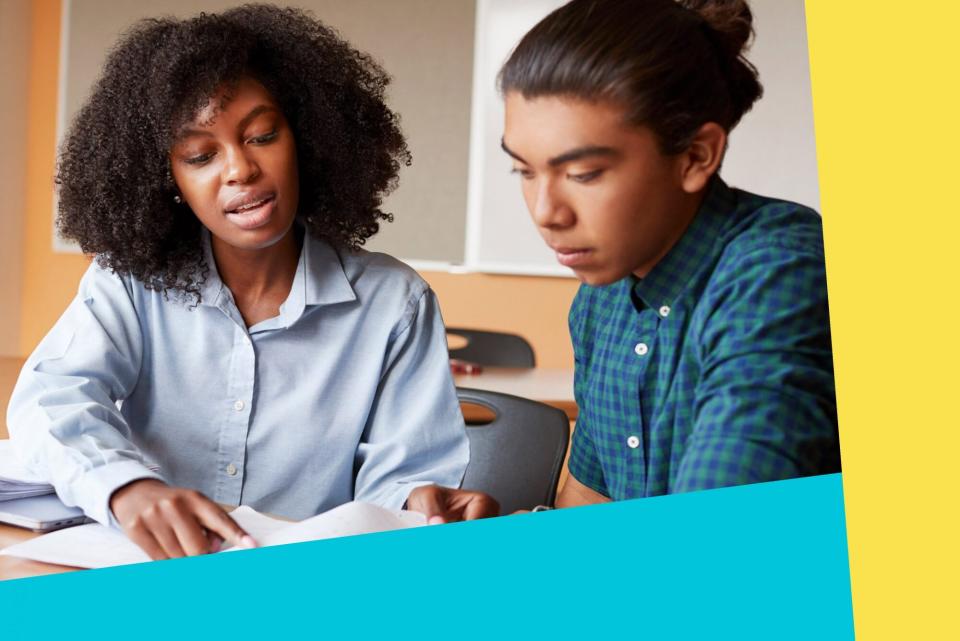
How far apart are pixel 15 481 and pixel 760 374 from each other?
0.54 meters

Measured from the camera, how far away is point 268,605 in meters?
0.71

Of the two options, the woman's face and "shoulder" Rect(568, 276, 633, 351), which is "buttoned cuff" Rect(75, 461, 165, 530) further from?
"shoulder" Rect(568, 276, 633, 351)

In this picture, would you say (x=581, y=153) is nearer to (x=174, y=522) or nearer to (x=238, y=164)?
(x=238, y=164)

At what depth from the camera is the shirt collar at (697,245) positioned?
71 cm

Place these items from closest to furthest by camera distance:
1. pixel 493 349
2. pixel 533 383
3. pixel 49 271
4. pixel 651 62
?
pixel 651 62
pixel 49 271
pixel 533 383
pixel 493 349

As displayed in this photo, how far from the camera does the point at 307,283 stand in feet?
2.77

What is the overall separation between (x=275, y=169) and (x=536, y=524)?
0.30 m

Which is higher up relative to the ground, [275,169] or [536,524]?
[275,169]

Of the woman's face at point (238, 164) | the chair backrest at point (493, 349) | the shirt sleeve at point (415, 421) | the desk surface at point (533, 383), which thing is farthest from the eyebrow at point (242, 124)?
the chair backrest at point (493, 349)

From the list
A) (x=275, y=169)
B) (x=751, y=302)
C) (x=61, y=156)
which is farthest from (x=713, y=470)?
(x=61, y=156)

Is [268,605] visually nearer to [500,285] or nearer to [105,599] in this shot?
[105,599]

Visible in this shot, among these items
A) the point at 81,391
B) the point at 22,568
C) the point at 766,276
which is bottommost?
the point at 22,568

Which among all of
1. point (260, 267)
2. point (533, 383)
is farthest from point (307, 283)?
point (533, 383)

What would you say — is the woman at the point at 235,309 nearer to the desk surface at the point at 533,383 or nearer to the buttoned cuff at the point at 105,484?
the buttoned cuff at the point at 105,484
